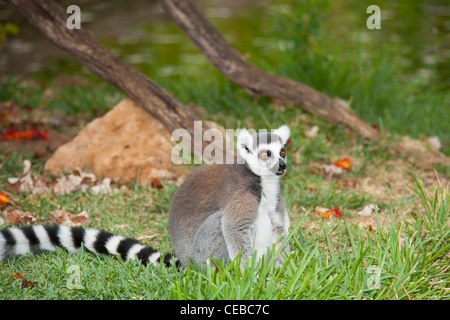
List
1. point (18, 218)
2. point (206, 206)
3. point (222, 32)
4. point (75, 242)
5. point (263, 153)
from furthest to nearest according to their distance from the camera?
1. point (222, 32)
2. point (18, 218)
3. point (75, 242)
4. point (206, 206)
5. point (263, 153)

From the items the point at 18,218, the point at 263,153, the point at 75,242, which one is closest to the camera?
the point at 263,153

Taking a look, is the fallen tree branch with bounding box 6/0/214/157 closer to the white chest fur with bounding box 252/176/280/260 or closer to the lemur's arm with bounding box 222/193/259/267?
the white chest fur with bounding box 252/176/280/260

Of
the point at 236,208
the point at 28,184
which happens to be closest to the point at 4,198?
the point at 28,184

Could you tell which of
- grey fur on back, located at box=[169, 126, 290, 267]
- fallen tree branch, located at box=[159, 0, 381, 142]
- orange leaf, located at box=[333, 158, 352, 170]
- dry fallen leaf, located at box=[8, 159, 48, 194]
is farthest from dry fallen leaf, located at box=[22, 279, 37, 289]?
fallen tree branch, located at box=[159, 0, 381, 142]

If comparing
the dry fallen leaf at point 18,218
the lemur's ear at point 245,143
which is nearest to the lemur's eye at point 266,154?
the lemur's ear at point 245,143

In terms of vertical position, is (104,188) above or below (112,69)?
below

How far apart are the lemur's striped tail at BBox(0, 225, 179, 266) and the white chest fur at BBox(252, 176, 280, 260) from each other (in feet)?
1.81

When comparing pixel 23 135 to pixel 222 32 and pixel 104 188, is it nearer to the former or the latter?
pixel 104 188

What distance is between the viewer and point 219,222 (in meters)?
3.09

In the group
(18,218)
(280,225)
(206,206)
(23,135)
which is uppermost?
(23,135)

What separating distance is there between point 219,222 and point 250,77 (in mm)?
2592

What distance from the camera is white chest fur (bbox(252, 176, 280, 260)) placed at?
3158mm

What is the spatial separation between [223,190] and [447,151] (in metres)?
3.18

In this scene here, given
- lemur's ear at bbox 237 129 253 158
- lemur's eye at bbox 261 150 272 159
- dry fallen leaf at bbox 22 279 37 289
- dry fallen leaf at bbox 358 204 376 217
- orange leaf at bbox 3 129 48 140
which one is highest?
lemur's ear at bbox 237 129 253 158
